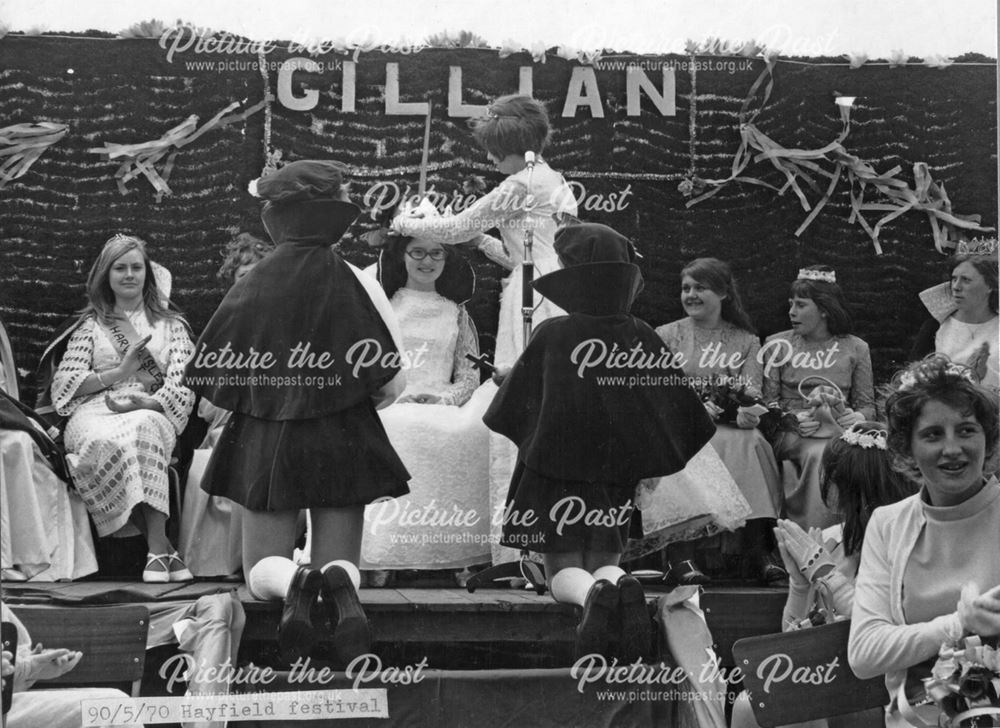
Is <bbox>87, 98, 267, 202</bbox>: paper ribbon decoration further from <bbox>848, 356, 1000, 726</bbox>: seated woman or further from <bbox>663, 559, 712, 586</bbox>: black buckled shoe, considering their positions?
<bbox>848, 356, 1000, 726</bbox>: seated woman

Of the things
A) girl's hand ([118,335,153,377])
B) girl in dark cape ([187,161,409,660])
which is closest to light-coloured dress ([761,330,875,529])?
girl in dark cape ([187,161,409,660])

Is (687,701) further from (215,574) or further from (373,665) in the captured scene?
(215,574)

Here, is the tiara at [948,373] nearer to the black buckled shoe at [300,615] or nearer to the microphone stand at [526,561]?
the microphone stand at [526,561]

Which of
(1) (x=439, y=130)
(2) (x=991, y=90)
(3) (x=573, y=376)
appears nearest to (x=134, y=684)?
(3) (x=573, y=376)

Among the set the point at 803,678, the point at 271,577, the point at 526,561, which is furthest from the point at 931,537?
the point at 271,577

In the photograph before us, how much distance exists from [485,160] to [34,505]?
1809 mm

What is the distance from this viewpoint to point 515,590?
4707 millimetres

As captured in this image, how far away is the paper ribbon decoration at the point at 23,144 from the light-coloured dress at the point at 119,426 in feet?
1.74

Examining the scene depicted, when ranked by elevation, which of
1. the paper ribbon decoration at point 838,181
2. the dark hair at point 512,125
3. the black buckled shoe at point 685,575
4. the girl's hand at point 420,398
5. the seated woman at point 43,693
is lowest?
the seated woman at point 43,693

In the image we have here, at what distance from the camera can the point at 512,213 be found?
4.84m

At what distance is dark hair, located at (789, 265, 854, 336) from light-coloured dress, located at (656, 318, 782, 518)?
227 mm

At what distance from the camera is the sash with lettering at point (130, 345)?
4777 mm

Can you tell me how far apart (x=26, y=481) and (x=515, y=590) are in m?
1.58

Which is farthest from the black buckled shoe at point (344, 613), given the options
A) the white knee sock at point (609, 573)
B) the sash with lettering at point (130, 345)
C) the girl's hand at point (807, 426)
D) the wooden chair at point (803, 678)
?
the girl's hand at point (807, 426)
